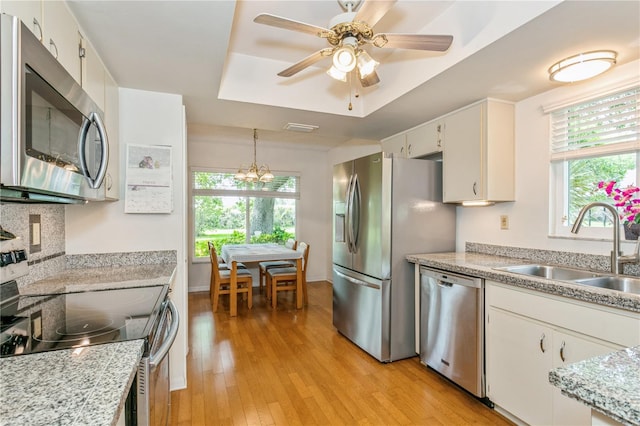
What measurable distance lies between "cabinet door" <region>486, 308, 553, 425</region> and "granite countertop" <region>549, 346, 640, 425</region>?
1.12 m

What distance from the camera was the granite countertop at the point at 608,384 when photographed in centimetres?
58

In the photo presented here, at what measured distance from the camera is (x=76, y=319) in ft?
3.82

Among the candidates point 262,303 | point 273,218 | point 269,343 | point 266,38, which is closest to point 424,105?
point 266,38

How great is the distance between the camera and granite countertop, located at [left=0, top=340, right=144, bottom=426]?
1.94 feet

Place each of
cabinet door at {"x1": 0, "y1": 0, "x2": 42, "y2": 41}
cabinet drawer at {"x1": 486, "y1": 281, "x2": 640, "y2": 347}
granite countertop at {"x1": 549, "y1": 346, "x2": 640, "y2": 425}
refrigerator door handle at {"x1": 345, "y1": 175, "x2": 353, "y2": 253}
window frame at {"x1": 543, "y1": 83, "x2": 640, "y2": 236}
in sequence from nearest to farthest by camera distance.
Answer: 1. granite countertop at {"x1": 549, "y1": 346, "x2": 640, "y2": 425}
2. cabinet door at {"x1": 0, "y1": 0, "x2": 42, "y2": 41}
3. cabinet drawer at {"x1": 486, "y1": 281, "x2": 640, "y2": 347}
4. window frame at {"x1": 543, "y1": 83, "x2": 640, "y2": 236}
5. refrigerator door handle at {"x1": 345, "y1": 175, "x2": 353, "y2": 253}

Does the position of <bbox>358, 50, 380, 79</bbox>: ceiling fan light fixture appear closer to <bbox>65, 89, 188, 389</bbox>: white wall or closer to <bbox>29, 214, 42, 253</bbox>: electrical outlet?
<bbox>65, 89, 188, 389</bbox>: white wall

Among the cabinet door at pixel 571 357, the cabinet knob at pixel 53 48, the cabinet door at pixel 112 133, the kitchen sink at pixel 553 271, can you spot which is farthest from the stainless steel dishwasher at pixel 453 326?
the cabinet knob at pixel 53 48

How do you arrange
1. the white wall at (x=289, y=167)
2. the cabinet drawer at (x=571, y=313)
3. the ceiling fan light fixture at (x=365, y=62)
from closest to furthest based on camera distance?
the cabinet drawer at (x=571, y=313) < the ceiling fan light fixture at (x=365, y=62) < the white wall at (x=289, y=167)

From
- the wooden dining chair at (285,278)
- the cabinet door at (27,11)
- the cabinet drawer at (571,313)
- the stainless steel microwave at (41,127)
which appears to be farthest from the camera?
the wooden dining chair at (285,278)

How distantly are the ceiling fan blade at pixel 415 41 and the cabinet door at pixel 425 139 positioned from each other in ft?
4.16

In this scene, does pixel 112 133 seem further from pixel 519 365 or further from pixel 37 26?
pixel 519 365

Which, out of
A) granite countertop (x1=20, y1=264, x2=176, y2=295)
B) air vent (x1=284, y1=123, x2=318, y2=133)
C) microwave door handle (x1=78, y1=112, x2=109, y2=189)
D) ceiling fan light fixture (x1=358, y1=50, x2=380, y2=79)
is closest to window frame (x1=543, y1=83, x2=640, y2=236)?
ceiling fan light fixture (x1=358, y1=50, x2=380, y2=79)

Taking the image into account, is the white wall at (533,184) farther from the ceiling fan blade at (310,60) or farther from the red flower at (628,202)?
the ceiling fan blade at (310,60)

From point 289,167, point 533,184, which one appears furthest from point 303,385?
point 289,167
